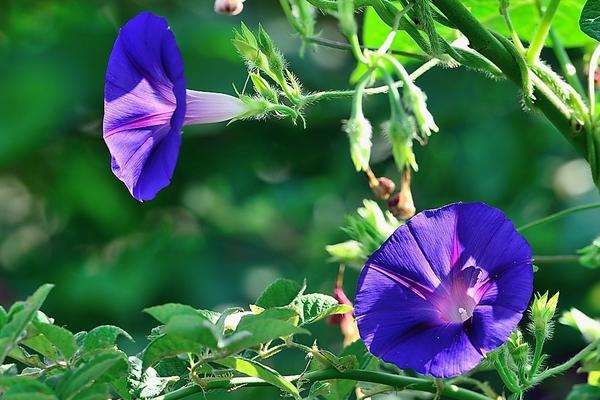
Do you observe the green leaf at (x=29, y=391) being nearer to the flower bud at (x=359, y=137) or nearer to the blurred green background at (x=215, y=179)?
the flower bud at (x=359, y=137)

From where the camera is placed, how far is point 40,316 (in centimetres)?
68

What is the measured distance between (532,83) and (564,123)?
0.05 meters

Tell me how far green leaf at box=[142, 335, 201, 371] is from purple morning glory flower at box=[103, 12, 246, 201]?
5.4 inches

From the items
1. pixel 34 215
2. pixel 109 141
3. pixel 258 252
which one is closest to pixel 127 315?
pixel 258 252

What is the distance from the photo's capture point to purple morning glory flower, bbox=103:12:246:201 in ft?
2.55

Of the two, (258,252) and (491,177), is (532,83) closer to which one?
(491,177)

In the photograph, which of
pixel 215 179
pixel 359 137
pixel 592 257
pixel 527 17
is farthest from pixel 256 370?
pixel 215 179

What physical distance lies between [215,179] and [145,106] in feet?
6.42

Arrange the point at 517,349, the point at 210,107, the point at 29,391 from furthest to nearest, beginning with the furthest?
the point at 210,107
the point at 517,349
the point at 29,391

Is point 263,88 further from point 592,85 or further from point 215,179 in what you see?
point 215,179

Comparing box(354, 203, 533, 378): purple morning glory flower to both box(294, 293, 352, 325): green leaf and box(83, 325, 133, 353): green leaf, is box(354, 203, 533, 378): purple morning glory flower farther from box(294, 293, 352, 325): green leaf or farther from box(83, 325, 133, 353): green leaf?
box(83, 325, 133, 353): green leaf

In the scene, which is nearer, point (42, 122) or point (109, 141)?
point (109, 141)

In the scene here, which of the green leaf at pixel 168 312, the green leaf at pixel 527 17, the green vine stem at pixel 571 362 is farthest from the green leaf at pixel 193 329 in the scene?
the green leaf at pixel 527 17

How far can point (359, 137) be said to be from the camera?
2.14ft
